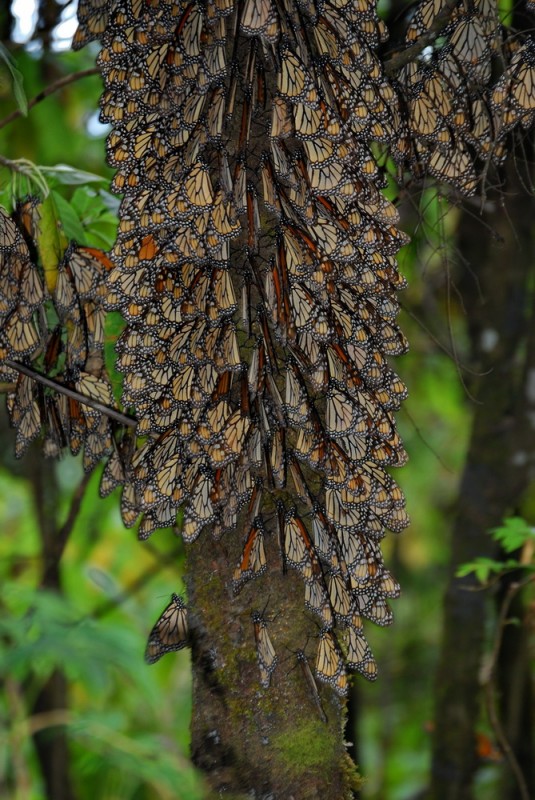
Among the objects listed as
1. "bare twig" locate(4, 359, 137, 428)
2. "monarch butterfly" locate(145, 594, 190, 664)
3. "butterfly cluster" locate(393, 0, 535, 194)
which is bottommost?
"monarch butterfly" locate(145, 594, 190, 664)

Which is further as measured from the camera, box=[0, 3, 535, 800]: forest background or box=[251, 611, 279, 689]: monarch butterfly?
box=[0, 3, 535, 800]: forest background

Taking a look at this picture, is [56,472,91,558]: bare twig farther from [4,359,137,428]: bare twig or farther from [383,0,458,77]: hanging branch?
[383,0,458,77]: hanging branch

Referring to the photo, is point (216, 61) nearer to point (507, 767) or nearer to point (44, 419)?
point (44, 419)

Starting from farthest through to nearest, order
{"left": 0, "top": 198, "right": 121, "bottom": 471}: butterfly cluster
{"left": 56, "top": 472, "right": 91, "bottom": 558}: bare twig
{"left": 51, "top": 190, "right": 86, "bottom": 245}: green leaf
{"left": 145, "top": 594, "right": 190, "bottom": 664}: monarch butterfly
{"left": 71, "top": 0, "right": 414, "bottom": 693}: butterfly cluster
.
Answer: {"left": 56, "top": 472, "right": 91, "bottom": 558}: bare twig → {"left": 51, "top": 190, "right": 86, "bottom": 245}: green leaf → {"left": 0, "top": 198, "right": 121, "bottom": 471}: butterfly cluster → {"left": 145, "top": 594, "right": 190, "bottom": 664}: monarch butterfly → {"left": 71, "top": 0, "right": 414, "bottom": 693}: butterfly cluster

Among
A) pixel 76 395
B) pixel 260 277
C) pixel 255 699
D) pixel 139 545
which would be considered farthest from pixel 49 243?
pixel 139 545

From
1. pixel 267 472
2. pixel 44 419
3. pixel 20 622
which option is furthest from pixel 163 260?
pixel 20 622

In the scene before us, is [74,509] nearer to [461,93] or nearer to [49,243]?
[49,243]

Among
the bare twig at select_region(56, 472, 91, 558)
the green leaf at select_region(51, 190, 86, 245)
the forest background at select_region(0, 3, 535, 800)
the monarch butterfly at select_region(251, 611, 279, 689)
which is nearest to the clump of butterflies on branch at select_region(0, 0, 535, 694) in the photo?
the monarch butterfly at select_region(251, 611, 279, 689)
